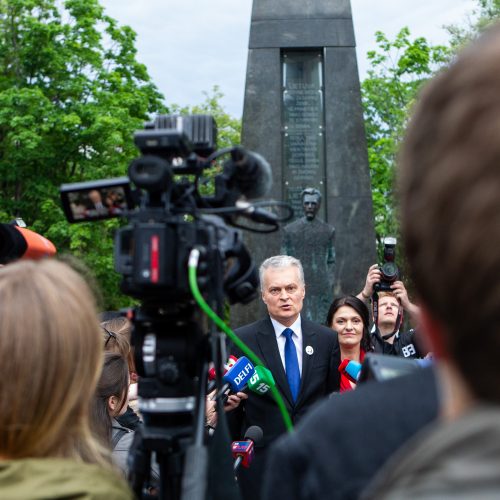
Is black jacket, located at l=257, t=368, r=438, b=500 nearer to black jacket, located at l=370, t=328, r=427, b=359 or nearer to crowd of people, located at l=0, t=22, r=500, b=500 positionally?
crowd of people, located at l=0, t=22, r=500, b=500

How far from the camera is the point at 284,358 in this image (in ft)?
18.6

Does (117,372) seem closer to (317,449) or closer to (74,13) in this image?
(317,449)

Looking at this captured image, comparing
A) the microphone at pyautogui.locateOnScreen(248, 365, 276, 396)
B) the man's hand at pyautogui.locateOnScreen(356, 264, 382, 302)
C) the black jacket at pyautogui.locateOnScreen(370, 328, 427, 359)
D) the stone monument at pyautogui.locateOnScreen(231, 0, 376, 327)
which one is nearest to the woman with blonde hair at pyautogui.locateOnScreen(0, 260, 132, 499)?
the microphone at pyautogui.locateOnScreen(248, 365, 276, 396)

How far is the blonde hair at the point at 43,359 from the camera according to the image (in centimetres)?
183

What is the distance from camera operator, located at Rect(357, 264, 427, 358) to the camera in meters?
5.81

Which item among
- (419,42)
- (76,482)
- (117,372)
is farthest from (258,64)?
(419,42)

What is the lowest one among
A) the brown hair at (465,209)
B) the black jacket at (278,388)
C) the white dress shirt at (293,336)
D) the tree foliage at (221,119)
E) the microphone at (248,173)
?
the black jacket at (278,388)

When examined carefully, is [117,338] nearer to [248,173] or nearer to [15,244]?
[15,244]

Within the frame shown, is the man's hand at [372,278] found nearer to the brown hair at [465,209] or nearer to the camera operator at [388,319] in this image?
the camera operator at [388,319]

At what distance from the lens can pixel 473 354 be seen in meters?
0.91

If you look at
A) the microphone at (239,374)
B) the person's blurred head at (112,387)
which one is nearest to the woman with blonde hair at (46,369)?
the person's blurred head at (112,387)

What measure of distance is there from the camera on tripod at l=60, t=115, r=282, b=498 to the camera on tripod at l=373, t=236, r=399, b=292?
3.17 m

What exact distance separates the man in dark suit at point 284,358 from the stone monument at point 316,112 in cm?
582

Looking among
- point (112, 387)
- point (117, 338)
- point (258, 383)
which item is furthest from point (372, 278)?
point (112, 387)
